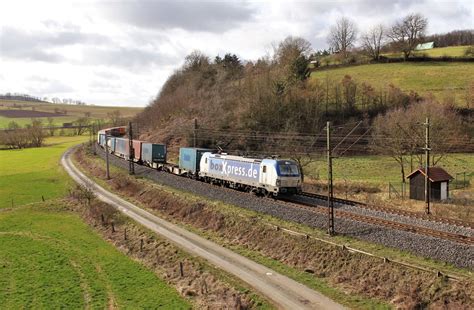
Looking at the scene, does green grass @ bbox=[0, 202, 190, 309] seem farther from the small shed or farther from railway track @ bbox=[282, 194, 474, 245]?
the small shed

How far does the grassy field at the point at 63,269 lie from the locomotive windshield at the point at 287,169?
13514 mm

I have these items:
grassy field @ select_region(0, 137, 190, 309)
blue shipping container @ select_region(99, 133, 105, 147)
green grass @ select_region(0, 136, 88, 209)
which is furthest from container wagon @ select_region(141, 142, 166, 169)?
blue shipping container @ select_region(99, 133, 105, 147)

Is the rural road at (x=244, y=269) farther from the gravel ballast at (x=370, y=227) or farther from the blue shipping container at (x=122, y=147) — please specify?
the blue shipping container at (x=122, y=147)

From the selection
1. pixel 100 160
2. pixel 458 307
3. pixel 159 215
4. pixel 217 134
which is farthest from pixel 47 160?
pixel 458 307

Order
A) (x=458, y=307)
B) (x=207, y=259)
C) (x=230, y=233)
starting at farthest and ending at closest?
(x=230, y=233) → (x=207, y=259) → (x=458, y=307)

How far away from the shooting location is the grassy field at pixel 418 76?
88.0m

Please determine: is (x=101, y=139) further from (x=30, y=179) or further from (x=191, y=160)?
(x=191, y=160)

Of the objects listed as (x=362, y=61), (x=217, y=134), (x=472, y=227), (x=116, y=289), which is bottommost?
(x=116, y=289)

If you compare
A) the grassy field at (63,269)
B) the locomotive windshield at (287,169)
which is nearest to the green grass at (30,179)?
the grassy field at (63,269)

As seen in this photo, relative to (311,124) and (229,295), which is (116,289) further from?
(311,124)

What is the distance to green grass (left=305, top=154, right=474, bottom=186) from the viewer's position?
178 feet

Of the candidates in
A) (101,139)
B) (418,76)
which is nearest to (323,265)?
(418,76)

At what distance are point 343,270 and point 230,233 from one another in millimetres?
10915

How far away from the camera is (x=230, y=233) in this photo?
32.7 m
